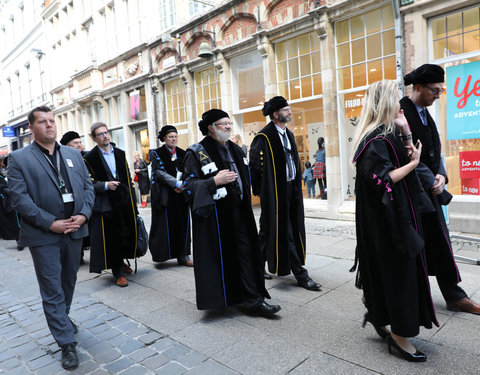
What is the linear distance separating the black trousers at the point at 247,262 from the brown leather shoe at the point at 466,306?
178 cm

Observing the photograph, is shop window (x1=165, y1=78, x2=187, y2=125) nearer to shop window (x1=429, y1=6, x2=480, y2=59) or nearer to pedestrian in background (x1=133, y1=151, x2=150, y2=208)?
pedestrian in background (x1=133, y1=151, x2=150, y2=208)

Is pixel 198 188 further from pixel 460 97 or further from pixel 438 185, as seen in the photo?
pixel 460 97

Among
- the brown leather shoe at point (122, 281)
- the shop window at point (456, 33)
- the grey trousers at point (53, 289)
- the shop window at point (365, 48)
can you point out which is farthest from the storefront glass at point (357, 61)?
the grey trousers at point (53, 289)

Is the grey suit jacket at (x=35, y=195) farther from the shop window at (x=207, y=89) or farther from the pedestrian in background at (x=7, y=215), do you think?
the shop window at (x=207, y=89)

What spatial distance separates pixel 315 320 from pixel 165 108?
12.1 meters

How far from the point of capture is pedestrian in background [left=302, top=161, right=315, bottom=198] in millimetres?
9828

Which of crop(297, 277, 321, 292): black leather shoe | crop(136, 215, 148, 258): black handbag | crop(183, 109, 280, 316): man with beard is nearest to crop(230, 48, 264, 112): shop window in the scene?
crop(136, 215, 148, 258): black handbag

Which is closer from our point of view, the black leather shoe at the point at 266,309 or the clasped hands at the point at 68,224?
the clasped hands at the point at 68,224

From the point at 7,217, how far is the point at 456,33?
32.3 ft

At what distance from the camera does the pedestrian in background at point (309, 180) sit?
983 centimetres

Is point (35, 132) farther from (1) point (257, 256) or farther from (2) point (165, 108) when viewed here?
(2) point (165, 108)

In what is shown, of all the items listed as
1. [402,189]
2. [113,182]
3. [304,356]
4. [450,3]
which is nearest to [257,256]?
[304,356]

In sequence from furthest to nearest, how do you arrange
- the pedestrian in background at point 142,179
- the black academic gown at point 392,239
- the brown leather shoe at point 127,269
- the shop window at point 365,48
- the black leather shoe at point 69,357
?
the pedestrian in background at point 142,179 → the shop window at point 365,48 → the brown leather shoe at point 127,269 → the black leather shoe at point 69,357 → the black academic gown at point 392,239

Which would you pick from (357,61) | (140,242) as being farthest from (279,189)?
(357,61)
